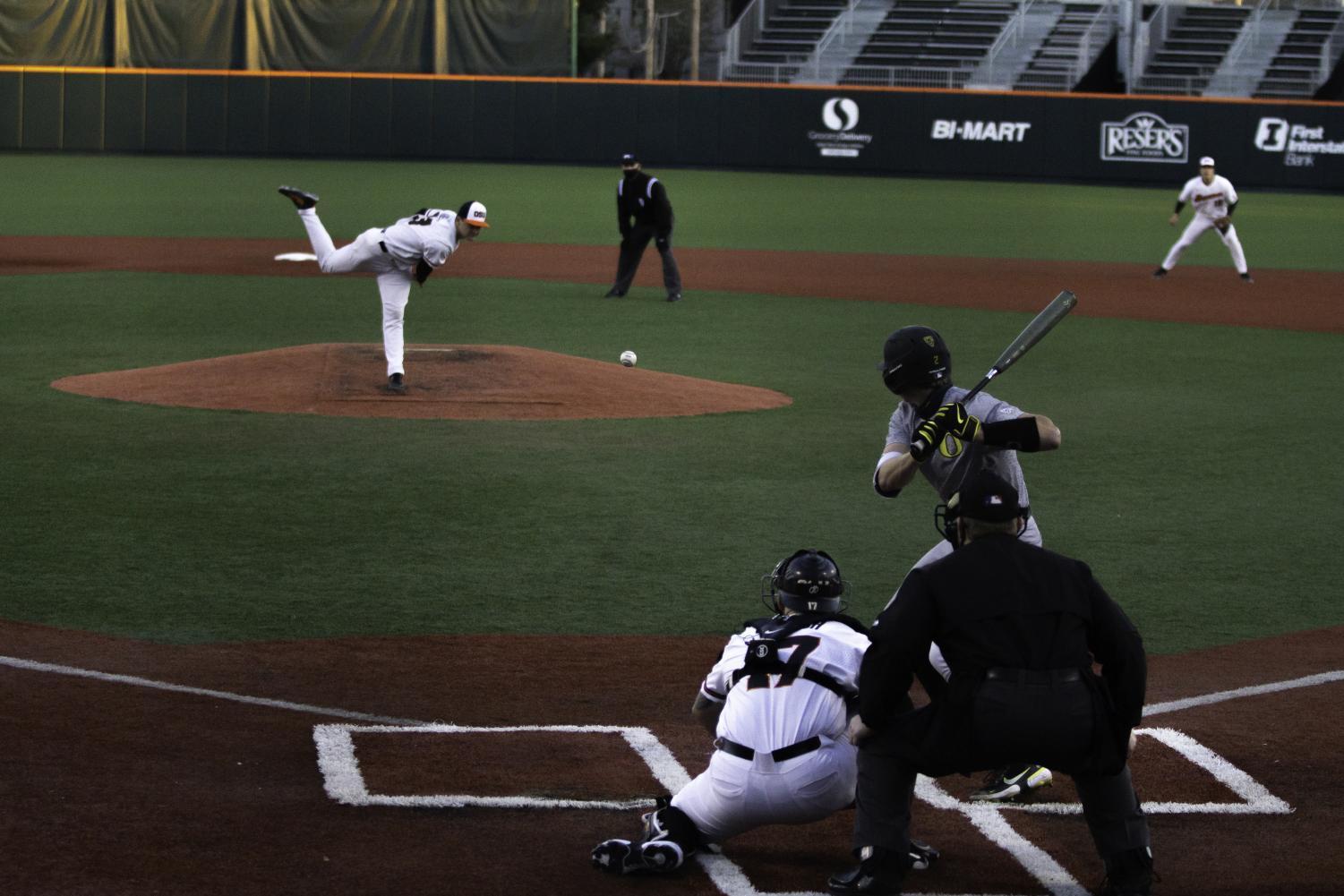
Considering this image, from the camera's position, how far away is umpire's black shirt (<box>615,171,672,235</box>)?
2250cm

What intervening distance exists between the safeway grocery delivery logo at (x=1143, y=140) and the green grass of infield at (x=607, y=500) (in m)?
26.8

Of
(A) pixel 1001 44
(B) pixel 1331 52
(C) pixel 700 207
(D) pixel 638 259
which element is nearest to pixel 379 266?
(D) pixel 638 259

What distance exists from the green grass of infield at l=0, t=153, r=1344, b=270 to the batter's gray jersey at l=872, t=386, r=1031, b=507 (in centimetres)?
2363

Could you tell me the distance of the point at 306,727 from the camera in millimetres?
6734

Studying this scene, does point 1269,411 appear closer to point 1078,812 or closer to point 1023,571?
point 1078,812

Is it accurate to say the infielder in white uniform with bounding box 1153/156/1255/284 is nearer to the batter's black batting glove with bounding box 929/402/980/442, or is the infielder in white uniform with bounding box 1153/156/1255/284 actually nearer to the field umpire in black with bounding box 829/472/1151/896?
the batter's black batting glove with bounding box 929/402/980/442

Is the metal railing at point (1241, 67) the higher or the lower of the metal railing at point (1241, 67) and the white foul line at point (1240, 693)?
the higher

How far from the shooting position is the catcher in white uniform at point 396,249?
14.2 meters

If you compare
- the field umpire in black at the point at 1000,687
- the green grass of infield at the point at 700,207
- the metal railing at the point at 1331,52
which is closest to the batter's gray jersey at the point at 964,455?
the field umpire in black at the point at 1000,687

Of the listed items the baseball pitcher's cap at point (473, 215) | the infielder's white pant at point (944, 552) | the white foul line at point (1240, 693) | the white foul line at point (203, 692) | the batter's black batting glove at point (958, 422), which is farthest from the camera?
the baseball pitcher's cap at point (473, 215)

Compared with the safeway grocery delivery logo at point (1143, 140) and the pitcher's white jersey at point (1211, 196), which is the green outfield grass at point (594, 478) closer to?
the pitcher's white jersey at point (1211, 196)

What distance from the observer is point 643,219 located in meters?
22.7

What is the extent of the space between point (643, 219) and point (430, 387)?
27.2 ft

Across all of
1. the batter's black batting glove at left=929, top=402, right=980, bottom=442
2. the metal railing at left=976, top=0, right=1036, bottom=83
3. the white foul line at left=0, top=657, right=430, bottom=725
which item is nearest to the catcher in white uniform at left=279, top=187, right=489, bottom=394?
the white foul line at left=0, top=657, right=430, bottom=725
